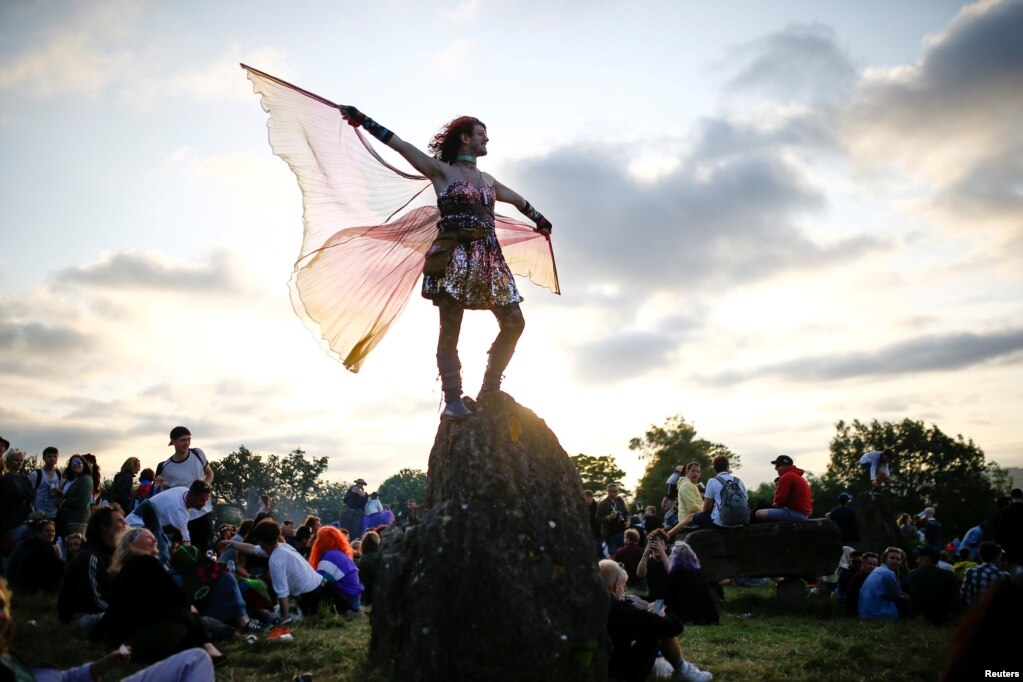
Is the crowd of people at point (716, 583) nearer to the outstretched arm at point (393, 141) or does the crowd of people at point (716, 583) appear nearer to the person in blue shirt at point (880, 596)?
the person in blue shirt at point (880, 596)

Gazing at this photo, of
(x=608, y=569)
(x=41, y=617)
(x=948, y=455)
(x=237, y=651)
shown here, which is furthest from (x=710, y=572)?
(x=948, y=455)

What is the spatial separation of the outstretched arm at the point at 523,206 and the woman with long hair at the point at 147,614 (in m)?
4.34

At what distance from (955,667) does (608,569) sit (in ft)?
14.5

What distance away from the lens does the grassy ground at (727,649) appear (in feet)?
23.7

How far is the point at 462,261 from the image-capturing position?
661 centimetres

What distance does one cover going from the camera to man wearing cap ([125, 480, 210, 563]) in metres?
9.39

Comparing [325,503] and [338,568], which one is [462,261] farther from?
[325,503]

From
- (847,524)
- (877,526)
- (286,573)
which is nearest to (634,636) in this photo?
(286,573)

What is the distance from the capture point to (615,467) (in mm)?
65562

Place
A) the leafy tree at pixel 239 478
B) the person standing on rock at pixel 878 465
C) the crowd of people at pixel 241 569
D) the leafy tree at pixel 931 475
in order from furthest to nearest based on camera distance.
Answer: the leafy tree at pixel 239 478 → the leafy tree at pixel 931 475 → the person standing on rock at pixel 878 465 → the crowd of people at pixel 241 569

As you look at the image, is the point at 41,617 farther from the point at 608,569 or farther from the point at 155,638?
the point at 608,569

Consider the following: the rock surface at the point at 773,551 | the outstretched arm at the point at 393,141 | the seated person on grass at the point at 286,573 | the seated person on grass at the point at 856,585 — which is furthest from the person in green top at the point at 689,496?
the outstretched arm at the point at 393,141

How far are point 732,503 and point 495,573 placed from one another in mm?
8034

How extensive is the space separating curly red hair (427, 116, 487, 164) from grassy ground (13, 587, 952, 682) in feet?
14.4
